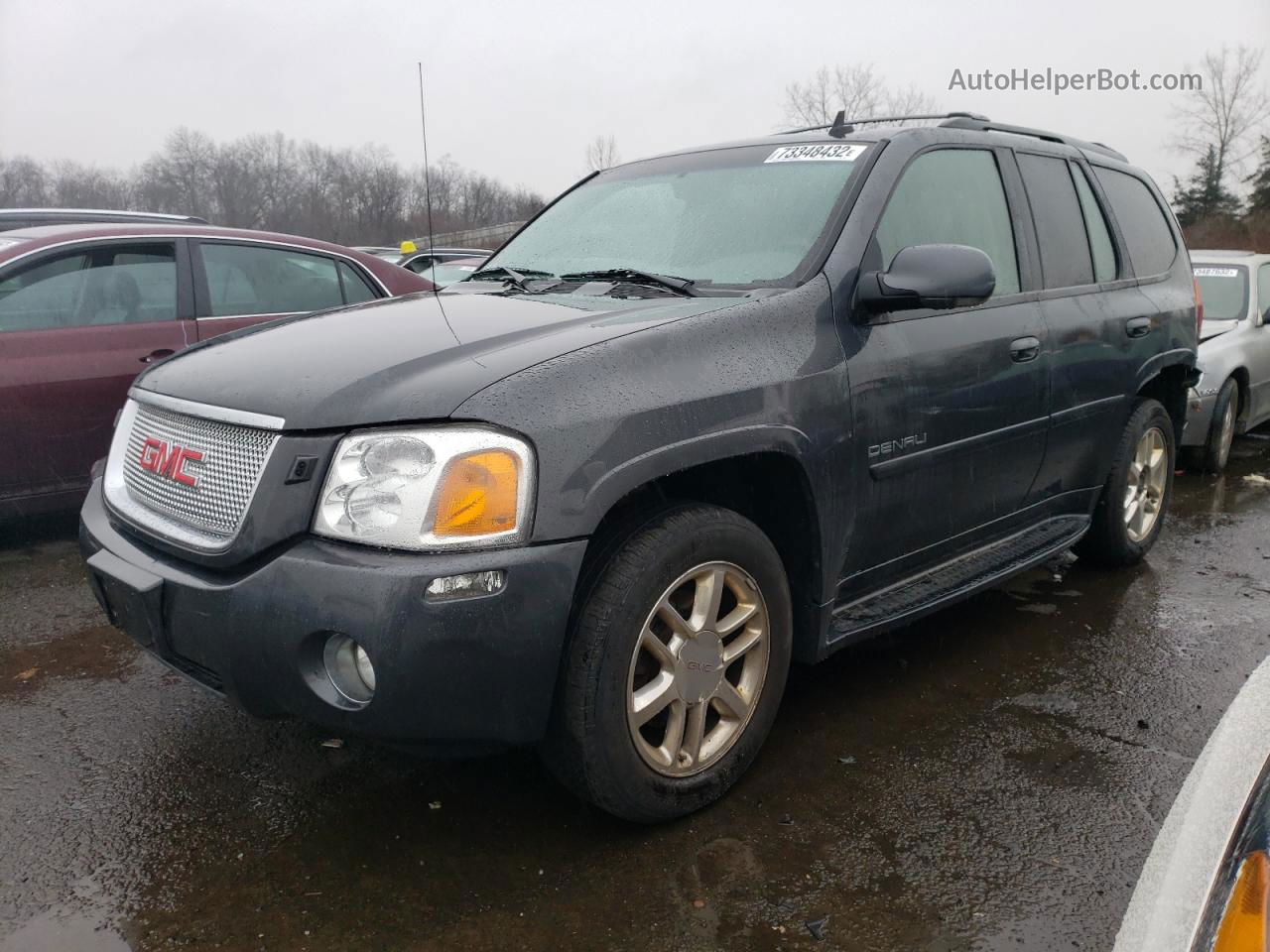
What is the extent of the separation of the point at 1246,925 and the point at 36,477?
493cm

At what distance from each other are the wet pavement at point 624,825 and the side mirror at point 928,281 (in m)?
1.29

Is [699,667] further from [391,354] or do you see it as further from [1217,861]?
[1217,861]

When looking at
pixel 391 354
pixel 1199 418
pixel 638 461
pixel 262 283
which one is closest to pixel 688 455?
pixel 638 461

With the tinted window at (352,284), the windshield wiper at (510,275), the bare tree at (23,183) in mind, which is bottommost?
the windshield wiper at (510,275)

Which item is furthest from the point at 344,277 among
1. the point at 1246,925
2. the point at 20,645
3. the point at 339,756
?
the point at 1246,925

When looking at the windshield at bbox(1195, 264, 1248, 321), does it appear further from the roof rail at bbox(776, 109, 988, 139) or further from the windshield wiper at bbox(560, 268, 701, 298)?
the windshield wiper at bbox(560, 268, 701, 298)

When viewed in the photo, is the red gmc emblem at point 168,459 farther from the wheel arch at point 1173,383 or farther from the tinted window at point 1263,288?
the tinted window at point 1263,288

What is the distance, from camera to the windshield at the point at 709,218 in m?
2.94

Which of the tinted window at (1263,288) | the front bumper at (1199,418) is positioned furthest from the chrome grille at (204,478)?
the tinted window at (1263,288)

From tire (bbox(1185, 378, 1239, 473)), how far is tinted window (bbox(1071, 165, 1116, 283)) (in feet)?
10.4

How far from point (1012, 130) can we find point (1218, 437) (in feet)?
12.9

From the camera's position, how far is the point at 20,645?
12.1 ft

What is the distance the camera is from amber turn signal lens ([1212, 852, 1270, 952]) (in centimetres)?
107

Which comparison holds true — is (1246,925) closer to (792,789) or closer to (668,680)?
(668,680)
